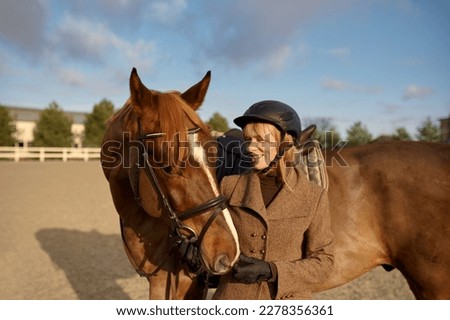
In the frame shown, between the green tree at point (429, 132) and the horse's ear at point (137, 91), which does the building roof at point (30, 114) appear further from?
the horse's ear at point (137, 91)

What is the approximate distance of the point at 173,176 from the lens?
2.12 metres

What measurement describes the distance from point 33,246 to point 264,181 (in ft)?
23.1

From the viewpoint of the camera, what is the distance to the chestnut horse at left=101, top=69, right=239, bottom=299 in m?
1.96

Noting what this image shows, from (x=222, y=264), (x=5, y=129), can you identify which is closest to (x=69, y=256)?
(x=222, y=264)

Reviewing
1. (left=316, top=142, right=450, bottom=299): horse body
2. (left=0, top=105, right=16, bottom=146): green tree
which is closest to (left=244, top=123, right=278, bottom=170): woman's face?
(left=316, top=142, right=450, bottom=299): horse body

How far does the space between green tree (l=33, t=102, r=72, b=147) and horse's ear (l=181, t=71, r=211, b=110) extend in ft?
121

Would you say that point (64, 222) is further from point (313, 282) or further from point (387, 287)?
point (313, 282)

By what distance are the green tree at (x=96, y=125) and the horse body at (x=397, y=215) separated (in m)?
36.6

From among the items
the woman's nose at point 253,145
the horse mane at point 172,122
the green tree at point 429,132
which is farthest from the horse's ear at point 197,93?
the green tree at point 429,132

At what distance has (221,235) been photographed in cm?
191

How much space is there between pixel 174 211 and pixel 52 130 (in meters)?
37.8

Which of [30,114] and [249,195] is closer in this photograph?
[249,195]

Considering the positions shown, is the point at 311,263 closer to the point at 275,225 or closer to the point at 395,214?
the point at 275,225
